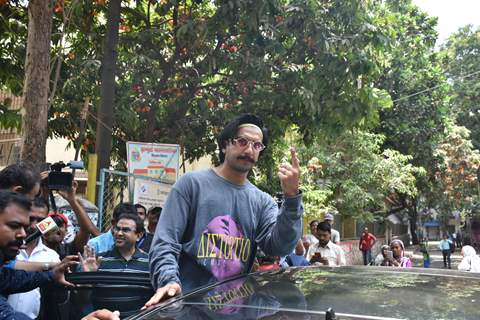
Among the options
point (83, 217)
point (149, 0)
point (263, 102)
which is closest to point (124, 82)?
point (149, 0)

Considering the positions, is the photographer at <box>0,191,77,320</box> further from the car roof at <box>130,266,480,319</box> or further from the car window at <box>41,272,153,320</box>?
the car roof at <box>130,266,480,319</box>

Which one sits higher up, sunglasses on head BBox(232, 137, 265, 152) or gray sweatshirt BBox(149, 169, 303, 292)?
sunglasses on head BBox(232, 137, 265, 152)

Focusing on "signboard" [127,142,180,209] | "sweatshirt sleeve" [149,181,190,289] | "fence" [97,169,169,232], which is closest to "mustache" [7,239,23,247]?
"sweatshirt sleeve" [149,181,190,289]

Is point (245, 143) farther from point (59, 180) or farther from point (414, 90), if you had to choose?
point (414, 90)

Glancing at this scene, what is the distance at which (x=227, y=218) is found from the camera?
8.66 ft

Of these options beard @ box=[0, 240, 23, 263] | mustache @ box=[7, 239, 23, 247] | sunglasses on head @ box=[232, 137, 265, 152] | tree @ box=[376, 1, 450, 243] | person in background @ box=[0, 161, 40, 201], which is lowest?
beard @ box=[0, 240, 23, 263]

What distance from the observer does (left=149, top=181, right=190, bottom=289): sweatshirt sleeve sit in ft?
7.48

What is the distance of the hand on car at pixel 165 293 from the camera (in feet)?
6.63

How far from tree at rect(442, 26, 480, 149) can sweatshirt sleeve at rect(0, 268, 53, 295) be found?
92.0ft

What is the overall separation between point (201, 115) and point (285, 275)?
21.3 ft

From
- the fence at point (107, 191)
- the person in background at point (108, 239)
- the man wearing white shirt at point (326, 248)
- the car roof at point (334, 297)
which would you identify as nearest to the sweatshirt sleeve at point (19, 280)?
the car roof at point (334, 297)

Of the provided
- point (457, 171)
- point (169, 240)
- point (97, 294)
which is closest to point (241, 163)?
point (169, 240)

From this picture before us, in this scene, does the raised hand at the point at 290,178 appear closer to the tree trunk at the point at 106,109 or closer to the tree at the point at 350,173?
the tree trunk at the point at 106,109

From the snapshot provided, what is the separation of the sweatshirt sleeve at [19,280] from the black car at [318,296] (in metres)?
0.17
